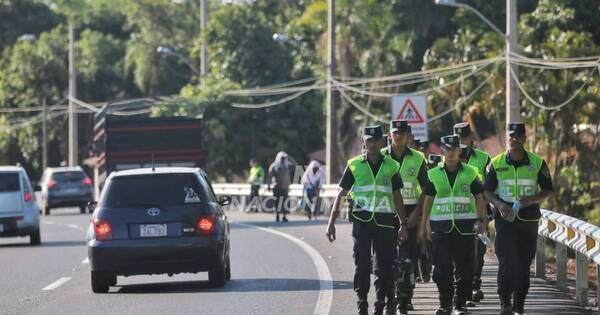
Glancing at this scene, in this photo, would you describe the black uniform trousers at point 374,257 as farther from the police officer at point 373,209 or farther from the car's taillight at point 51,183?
the car's taillight at point 51,183

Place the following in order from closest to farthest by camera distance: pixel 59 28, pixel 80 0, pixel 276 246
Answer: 1. pixel 276 246
2. pixel 59 28
3. pixel 80 0

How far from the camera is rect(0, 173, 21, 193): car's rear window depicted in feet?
89.7

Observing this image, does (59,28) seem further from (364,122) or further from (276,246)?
(276,246)

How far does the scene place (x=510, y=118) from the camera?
3152 centimetres

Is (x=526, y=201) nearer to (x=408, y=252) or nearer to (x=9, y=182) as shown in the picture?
(x=408, y=252)

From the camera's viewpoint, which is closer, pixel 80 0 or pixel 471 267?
pixel 471 267

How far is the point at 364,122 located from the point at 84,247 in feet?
91.9

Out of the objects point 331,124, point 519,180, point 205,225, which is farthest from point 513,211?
point 331,124

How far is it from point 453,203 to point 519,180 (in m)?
0.67

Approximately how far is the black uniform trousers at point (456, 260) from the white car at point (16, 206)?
51.1 ft

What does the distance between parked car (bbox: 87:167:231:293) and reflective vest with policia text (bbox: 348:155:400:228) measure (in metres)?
4.27

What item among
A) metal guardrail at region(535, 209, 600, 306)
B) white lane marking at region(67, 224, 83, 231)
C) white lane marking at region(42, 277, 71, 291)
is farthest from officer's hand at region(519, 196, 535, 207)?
white lane marking at region(67, 224, 83, 231)

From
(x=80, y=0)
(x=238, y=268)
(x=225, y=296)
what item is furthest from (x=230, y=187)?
(x=80, y=0)

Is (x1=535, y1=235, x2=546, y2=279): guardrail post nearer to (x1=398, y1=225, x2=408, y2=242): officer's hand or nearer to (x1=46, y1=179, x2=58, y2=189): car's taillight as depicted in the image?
(x1=398, y1=225, x2=408, y2=242): officer's hand
